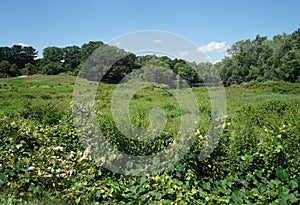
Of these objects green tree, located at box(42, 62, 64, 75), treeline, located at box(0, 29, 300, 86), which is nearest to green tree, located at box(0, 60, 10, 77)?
treeline, located at box(0, 29, 300, 86)

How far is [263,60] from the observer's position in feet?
181

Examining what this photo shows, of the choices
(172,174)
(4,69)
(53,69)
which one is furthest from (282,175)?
(4,69)

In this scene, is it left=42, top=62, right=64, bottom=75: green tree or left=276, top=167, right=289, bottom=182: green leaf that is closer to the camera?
left=276, top=167, right=289, bottom=182: green leaf

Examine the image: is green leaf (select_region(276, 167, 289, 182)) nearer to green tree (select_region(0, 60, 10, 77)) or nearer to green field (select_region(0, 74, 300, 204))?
green field (select_region(0, 74, 300, 204))

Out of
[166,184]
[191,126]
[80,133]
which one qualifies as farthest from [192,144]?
[80,133]

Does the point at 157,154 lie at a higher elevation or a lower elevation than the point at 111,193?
higher

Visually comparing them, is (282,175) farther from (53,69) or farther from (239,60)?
(239,60)

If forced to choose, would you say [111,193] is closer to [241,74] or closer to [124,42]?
[124,42]

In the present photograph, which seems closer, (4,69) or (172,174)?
(172,174)

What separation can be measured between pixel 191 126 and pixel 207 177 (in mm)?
690

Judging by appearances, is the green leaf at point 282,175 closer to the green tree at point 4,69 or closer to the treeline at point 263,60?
the green tree at point 4,69

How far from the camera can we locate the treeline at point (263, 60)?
152 ft

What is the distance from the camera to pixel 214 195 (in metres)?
3.17

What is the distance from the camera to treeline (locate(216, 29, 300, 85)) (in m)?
46.3
